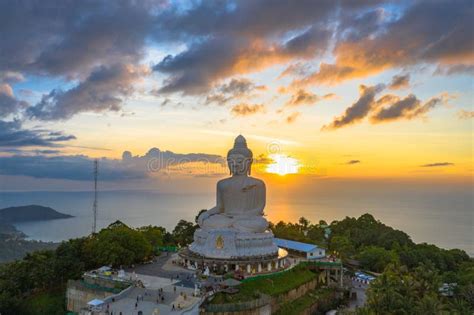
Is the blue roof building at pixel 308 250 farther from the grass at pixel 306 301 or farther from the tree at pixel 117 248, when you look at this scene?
the tree at pixel 117 248

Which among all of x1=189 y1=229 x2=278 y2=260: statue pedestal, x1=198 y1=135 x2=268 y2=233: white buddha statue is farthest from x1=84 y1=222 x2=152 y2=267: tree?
x1=198 y1=135 x2=268 y2=233: white buddha statue

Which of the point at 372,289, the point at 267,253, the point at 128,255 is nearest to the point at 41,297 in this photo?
the point at 128,255

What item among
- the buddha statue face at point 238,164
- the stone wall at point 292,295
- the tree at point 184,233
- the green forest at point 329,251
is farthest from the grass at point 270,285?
the tree at point 184,233

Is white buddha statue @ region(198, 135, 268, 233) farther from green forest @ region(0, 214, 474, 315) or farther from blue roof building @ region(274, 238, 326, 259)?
green forest @ region(0, 214, 474, 315)

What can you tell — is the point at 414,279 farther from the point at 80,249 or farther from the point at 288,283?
the point at 80,249

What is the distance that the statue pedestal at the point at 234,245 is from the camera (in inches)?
1220

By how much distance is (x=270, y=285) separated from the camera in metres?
27.5

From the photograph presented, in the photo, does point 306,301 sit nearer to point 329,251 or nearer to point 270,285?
point 270,285

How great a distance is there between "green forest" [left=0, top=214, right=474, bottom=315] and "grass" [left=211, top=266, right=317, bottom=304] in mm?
5713

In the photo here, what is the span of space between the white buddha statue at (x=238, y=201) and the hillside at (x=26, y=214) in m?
168

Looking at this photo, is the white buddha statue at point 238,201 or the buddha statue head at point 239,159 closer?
the white buddha statue at point 238,201

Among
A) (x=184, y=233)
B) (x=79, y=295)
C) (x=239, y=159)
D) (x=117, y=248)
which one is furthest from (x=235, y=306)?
(x=184, y=233)

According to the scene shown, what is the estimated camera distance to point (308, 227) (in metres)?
55.0

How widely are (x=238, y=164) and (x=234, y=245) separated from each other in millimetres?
7686
